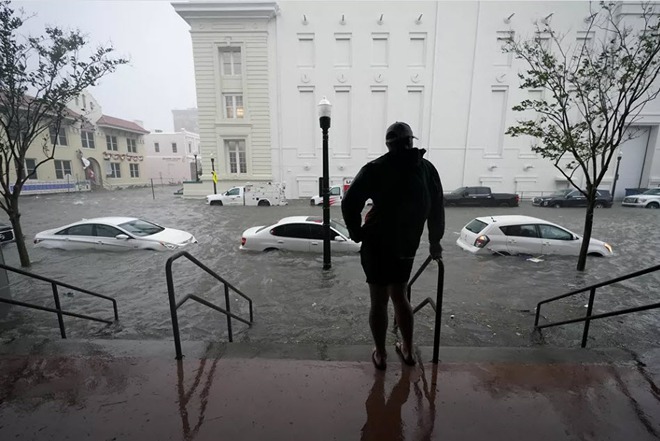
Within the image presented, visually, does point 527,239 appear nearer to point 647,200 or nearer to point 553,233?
point 553,233

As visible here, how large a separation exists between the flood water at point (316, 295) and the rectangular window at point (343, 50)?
1965cm

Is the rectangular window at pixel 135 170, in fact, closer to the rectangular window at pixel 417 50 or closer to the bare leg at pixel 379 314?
the rectangular window at pixel 417 50

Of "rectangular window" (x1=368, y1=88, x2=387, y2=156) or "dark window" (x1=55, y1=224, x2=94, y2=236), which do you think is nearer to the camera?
"dark window" (x1=55, y1=224, x2=94, y2=236)

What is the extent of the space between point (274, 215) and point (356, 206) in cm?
1542

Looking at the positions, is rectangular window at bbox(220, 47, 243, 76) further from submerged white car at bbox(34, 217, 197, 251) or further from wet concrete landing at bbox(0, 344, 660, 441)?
wet concrete landing at bbox(0, 344, 660, 441)

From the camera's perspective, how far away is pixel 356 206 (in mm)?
2316

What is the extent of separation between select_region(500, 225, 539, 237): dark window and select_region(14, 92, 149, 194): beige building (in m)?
32.6

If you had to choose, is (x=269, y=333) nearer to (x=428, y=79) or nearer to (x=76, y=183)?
(x=428, y=79)

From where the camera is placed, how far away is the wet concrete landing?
2.09m

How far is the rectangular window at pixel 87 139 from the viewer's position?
34.3 m

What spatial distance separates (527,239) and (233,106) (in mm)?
24267

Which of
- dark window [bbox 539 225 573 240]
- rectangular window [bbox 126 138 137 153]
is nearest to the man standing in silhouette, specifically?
dark window [bbox 539 225 573 240]

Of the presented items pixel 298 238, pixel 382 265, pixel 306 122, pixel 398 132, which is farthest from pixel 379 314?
pixel 306 122

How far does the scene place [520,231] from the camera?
29.2ft
